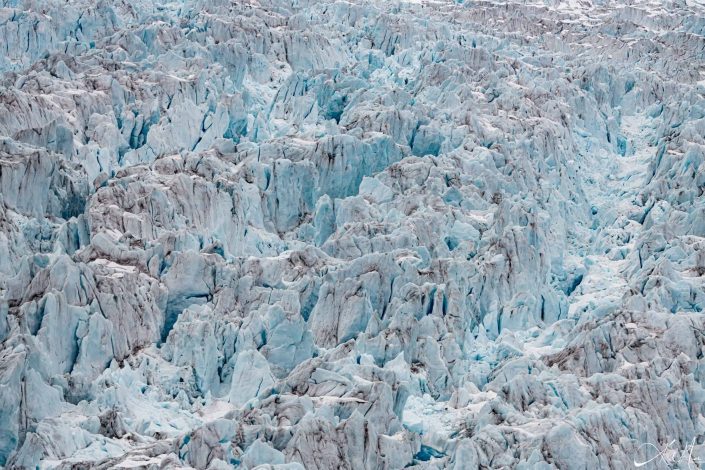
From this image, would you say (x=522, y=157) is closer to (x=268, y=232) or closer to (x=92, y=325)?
(x=268, y=232)

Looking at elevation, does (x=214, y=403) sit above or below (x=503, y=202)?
below

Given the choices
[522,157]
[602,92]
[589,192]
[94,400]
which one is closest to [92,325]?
[94,400]

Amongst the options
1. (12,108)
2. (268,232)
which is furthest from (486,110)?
(12,108)

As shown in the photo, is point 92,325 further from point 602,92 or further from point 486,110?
point 602,92

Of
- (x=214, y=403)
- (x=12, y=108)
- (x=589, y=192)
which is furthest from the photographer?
(x=589, y=192)

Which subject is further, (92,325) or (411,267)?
(411,267)

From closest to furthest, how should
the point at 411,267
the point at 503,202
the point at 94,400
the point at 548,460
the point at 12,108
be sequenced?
the point at 548,460 < the point at 94,400 < the point at 411,267 < the point at 503,202 < the point at 12,108
